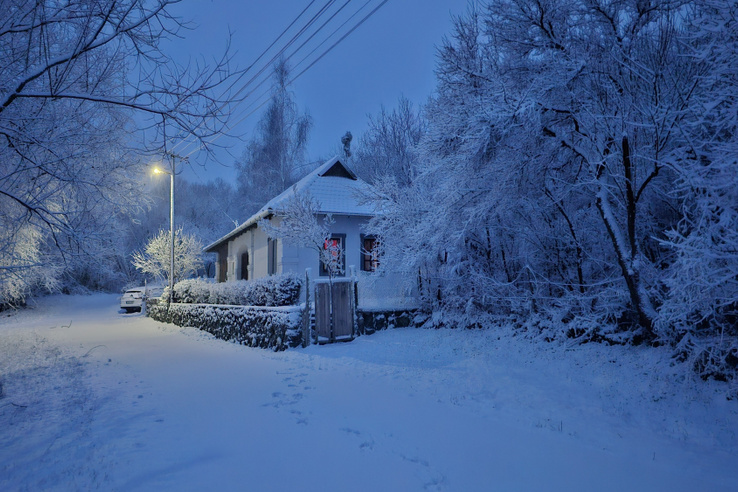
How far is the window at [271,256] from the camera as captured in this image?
691 inches

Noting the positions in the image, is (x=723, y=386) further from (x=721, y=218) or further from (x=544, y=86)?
(x=544, y=86)

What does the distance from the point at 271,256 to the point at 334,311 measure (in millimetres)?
7620

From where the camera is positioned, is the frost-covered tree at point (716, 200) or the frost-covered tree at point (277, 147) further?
the frost-covered tree at point (277, 147)

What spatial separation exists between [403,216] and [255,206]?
22.5m

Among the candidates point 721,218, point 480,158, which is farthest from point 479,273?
point 721,218

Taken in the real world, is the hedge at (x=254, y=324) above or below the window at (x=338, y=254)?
below

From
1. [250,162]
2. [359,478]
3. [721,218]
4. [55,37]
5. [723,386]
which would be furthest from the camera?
[250,162]

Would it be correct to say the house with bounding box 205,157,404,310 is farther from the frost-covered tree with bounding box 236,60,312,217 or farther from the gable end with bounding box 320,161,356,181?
the frost-covered tree with bounding box 236,60,312,217

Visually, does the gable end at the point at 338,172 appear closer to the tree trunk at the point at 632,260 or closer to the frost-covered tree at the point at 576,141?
the frost-covered tree at the point at 576,141

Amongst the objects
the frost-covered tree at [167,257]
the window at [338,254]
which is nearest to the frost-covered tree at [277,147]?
the frost-covered tree at [167,257]

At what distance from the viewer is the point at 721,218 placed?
4.21 meters

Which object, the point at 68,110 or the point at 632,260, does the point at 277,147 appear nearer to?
the point at 68,110

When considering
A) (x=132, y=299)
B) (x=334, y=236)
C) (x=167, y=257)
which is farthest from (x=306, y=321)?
(x=132, y=299)

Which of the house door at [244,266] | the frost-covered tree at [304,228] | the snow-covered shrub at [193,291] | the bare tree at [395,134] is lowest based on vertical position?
the snow-covered shrub at [193,291]
